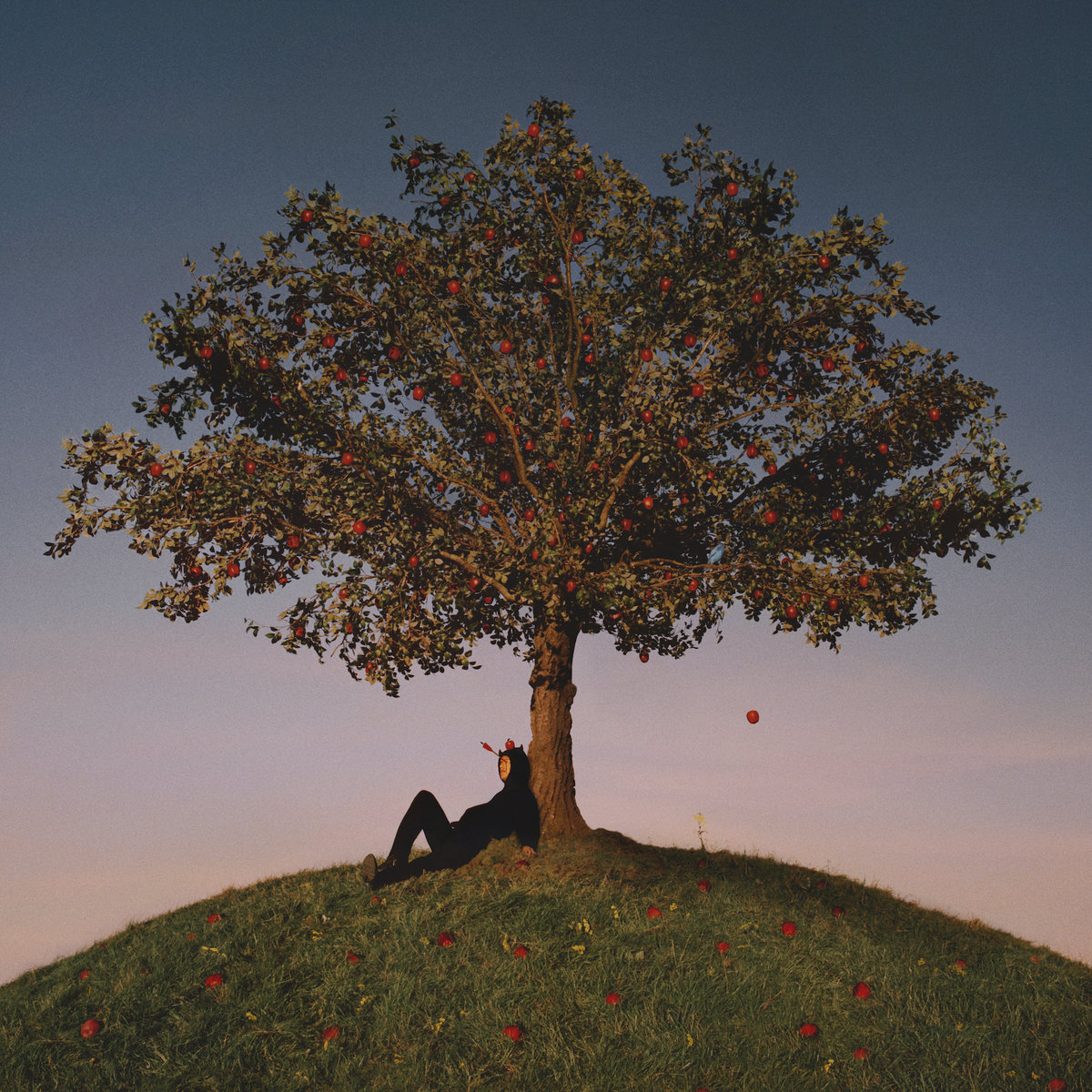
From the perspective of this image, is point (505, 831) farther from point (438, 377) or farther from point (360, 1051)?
point (438, 377)

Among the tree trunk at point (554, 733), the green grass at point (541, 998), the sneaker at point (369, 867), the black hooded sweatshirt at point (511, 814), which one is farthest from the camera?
the tree trunk at point (554, 733)

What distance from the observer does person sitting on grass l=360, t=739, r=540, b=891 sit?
1379 cm

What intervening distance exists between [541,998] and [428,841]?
3894 mm

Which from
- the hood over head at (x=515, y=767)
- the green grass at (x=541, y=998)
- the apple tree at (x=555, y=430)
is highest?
the apple tree at (x=555, y=430)

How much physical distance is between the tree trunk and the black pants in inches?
71.2

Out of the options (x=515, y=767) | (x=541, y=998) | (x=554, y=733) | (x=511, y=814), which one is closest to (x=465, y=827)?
(x=511, y=814)

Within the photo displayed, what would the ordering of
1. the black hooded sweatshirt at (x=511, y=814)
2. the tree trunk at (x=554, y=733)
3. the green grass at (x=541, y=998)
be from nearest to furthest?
the green grass at (x=541, y=998)
the black hooded sweatshirt at (x=511, y=814)
the tree trunk at (x=554, y=733)

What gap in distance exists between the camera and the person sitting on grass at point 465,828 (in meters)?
13.8

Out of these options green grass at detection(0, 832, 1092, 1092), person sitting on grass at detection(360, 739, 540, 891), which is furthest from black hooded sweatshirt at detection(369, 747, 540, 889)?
green grass at detection(0, 832, 1092, 1092)

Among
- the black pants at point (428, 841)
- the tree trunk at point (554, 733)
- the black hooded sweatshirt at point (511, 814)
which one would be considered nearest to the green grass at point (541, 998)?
the black pants at point (428, 841)

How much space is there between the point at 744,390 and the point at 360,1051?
462 inches

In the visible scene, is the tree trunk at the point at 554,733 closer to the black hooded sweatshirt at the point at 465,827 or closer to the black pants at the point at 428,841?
the black hooded sweatshirt at the point at 465,827

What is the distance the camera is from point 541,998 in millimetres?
10664

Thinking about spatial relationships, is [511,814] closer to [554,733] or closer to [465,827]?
[465,827]
